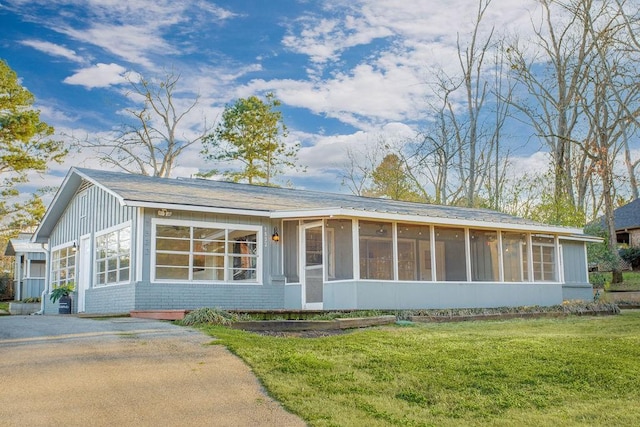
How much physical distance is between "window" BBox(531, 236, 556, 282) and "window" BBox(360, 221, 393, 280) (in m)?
5.16

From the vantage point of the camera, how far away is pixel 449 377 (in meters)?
7.30

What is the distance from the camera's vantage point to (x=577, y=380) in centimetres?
727

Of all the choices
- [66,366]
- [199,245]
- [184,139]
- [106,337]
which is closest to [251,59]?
[184,139]

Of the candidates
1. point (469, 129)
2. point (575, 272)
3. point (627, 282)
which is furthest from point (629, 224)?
point (575, 272)

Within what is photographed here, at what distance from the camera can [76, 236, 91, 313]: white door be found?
52.4 feet

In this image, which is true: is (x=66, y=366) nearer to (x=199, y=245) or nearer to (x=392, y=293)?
(x=199, y=245)

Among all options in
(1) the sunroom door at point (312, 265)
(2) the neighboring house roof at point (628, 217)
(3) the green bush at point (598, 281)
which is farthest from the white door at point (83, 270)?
(2) the neighboring house roof at point (628, 217)

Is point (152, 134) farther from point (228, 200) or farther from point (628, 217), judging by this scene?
point (628, 217)

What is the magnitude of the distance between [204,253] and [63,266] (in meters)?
6.32

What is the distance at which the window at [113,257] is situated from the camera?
13719 millimetres

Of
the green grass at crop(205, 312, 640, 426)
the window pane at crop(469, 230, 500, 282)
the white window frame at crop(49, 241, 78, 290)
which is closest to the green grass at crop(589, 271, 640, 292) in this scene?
the window pane at crop(469, 230, 500, 282)

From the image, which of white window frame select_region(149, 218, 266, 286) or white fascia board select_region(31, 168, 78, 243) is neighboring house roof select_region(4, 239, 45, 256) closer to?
white fascia board select_region(31, 168, 78, 243)

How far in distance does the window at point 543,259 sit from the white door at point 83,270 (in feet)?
37.8

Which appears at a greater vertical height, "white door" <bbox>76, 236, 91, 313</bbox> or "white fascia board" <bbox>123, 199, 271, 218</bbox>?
"white fascia board" <bbox>123, 199, 271, 218</bbox>
